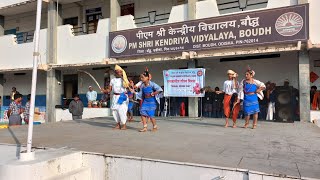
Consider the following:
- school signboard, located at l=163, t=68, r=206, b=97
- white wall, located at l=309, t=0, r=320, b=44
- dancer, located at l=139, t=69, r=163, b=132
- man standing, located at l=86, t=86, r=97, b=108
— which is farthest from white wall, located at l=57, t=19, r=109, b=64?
white wall, located at l=309, t=0, r=320, b=44

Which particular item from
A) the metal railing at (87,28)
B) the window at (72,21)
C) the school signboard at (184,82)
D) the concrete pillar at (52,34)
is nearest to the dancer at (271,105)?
the school signboard at (184,82)

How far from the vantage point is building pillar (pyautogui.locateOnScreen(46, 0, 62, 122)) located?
51.0 feet

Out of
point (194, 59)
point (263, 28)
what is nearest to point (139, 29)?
point (194, 59)

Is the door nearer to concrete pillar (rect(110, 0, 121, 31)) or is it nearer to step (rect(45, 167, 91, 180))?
concrete pillar (rect(110, 0, 121, 31))

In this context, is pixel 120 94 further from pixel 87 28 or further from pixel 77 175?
pixel 87 28

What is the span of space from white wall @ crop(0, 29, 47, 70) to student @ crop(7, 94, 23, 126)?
7451 millimetres

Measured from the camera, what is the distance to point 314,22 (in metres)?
9.85

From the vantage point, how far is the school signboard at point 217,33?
9.84m

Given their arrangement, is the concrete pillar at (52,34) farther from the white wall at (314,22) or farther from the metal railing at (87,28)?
the white wall at (314,22)

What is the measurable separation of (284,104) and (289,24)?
8.56 ft

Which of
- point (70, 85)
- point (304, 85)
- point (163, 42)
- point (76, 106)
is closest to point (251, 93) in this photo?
point (304, 85)

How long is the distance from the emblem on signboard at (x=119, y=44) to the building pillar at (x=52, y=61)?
12.9 ft

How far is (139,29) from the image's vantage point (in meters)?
13.0

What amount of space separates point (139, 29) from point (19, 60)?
8.20m
